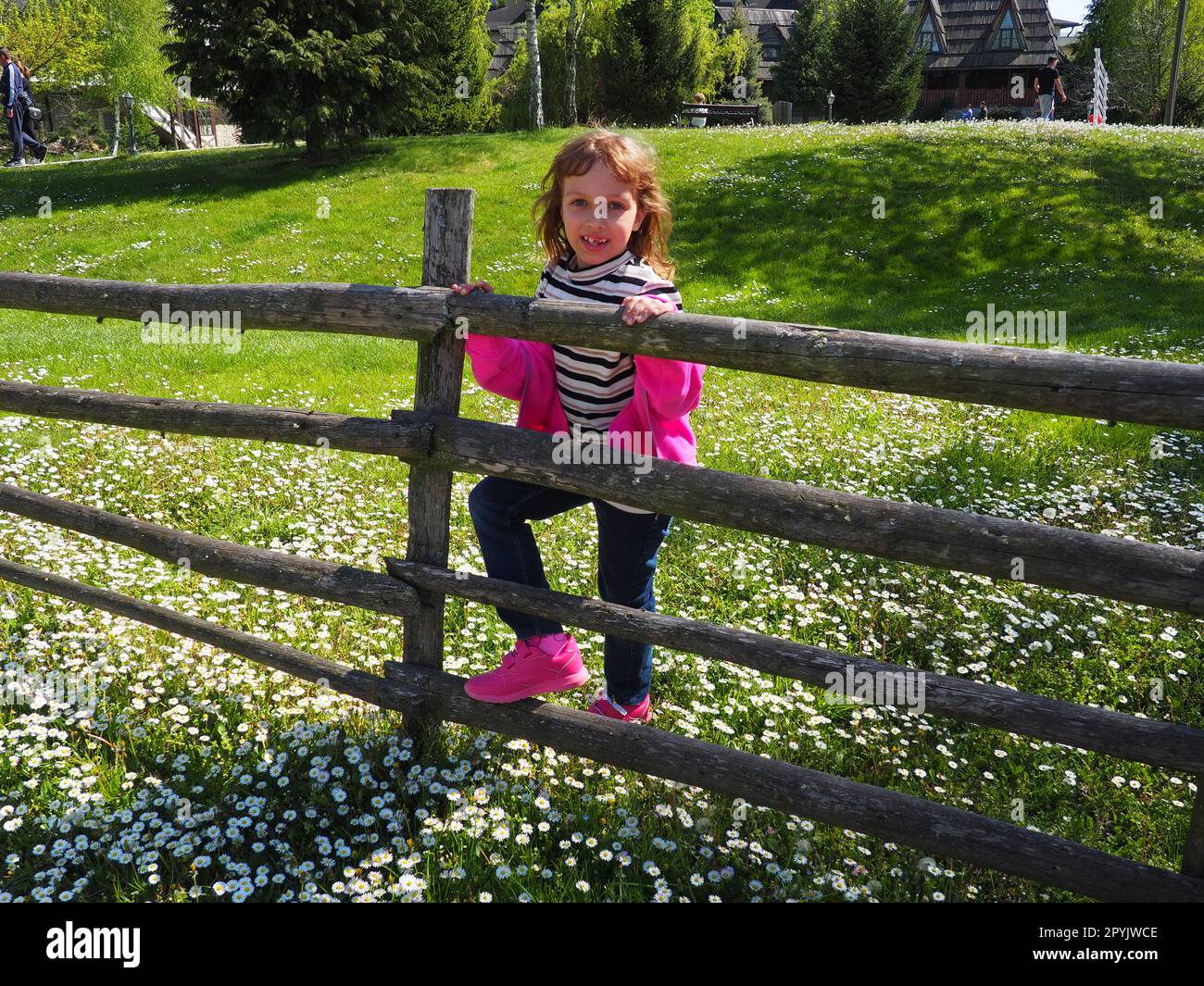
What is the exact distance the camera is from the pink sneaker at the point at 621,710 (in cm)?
380

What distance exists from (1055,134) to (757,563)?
69.9ft

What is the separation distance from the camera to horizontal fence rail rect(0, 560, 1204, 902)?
2.93m

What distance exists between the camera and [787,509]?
3059 millimetres

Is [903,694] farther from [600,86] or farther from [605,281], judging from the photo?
[600,86]

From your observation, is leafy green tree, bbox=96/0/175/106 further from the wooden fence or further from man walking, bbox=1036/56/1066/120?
the wooden fence

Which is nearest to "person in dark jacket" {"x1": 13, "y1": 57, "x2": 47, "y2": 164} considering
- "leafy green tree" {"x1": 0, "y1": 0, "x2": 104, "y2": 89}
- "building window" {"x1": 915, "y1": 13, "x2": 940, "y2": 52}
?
"leafy green tree" {"x1": 0, "y1": 0, "x2": 104, "y2": 89}

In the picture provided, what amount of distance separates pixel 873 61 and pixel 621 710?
148 ft

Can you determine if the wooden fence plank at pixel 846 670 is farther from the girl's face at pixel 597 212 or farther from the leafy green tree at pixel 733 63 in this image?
the leafy green tree at pixel 733 63

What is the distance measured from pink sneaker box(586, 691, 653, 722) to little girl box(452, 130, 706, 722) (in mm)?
31

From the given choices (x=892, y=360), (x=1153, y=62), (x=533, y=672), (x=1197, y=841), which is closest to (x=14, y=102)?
(x=533, y=672)

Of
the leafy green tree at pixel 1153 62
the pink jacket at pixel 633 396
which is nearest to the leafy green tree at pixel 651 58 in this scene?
the leafy green tree at pixel 1153 62

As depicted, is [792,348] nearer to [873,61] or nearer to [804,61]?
[873,61]

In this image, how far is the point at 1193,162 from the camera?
20.0 metres
